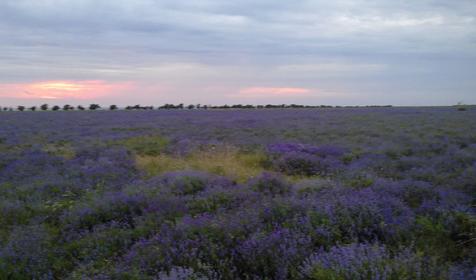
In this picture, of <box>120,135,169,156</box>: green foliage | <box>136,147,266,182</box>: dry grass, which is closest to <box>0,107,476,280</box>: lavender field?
<box>136,147,266,182</box>: dry grass

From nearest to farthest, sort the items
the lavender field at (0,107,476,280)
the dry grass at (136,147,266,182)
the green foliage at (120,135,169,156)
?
the lavender field at (0,107,476,280)
the dry grass at (136,147,266,182)
the green foliage at (120,135,169,156)

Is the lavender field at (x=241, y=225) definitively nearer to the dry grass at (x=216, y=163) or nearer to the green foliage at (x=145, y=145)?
the dry grass at (x=216, y=163)

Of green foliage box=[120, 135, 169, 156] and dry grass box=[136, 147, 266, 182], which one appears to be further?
green foliage box=[120, 135, 169, 156]

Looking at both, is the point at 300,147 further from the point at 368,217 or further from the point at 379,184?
the point at 368,217

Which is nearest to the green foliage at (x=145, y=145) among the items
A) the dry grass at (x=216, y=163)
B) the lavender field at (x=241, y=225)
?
the dry grass at (x=216, y=163)

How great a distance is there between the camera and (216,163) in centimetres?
970

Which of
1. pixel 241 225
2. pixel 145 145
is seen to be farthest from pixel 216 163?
pixel 241 225

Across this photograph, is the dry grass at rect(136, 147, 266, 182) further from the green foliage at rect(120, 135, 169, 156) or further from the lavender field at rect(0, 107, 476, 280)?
the green foliage at rect(120, 135, 169, 156)

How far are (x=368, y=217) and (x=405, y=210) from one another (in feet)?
2.60

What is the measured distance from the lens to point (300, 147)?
456 inches

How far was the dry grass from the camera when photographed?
8.69 metres

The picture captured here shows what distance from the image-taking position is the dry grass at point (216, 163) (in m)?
8.69

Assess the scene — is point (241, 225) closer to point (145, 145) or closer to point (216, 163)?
point (216, 163)

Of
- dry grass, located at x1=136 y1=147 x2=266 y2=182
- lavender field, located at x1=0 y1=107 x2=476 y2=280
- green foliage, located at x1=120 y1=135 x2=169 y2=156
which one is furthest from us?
green foliage, located at x1=120 y1=135 x2=169 y2=156
